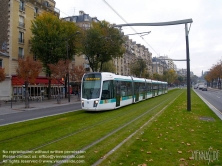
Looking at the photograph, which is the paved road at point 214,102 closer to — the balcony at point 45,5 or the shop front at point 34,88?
the shop front at point 34,88

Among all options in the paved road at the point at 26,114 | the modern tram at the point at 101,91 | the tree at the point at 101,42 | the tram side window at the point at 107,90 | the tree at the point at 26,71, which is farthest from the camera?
the tree at the point at 101,42

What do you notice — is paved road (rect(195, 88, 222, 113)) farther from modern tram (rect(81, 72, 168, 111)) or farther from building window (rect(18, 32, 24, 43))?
building window (rect(18, 32, 24, 43))

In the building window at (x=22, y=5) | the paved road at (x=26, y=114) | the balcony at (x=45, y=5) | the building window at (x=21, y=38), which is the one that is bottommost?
the paved road at (x=26, y=114)

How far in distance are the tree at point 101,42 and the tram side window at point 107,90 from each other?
16.7m

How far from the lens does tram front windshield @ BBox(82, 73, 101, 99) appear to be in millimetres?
16000

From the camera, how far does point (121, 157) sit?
597cm

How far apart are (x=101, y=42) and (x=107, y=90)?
62.1ft

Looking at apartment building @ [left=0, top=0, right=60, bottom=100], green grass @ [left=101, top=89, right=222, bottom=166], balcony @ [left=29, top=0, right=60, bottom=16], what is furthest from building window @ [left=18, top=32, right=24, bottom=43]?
green grass @ [left=101, top=89, right=222, bottom=166]

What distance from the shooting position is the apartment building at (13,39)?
31.5 m

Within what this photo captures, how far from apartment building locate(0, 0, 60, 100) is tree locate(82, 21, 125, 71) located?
32.3ft

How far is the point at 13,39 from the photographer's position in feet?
108

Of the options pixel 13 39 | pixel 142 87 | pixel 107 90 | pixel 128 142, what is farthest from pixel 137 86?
pixel 13 39

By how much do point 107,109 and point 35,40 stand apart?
20998mm

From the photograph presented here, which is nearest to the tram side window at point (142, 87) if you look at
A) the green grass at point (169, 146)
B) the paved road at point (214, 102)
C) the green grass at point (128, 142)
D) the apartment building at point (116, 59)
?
the paved road at point (214, 102)
